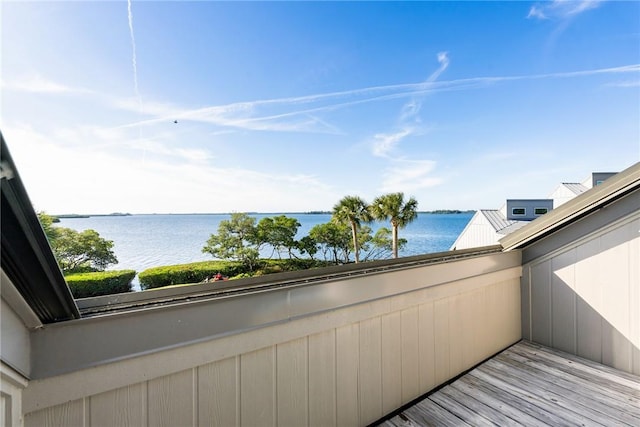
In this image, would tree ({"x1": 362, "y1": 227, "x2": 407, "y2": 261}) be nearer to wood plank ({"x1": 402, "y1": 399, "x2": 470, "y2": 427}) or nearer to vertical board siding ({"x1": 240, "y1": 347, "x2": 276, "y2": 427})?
wood plank ({"x1": 402, "y1": 399, "x2": 470, "y2": 427})

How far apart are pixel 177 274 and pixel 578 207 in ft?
8.73

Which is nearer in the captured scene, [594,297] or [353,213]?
[594,297]

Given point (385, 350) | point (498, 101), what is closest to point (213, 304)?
point (385, 350)

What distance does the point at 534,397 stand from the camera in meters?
1.55

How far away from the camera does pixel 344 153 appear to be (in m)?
4.42

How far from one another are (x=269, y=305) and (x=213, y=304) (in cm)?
22

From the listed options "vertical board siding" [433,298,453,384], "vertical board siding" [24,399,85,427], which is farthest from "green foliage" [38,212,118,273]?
"vertical board siding" [433,298,453,384]

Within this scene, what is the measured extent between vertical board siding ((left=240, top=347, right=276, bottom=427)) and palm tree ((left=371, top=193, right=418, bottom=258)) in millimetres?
4027

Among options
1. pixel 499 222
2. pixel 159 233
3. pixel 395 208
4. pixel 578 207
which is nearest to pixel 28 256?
pixel 159 233

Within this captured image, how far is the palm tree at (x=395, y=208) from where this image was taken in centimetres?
480

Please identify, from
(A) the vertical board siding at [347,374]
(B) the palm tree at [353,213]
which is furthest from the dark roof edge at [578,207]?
(B) the palm tree at [353,213]

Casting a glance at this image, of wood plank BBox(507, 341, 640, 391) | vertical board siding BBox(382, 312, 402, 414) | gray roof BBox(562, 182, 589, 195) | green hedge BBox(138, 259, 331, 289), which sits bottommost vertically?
wood plank BBox(507, 341, 640, 391)

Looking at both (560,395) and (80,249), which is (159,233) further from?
(560,395)

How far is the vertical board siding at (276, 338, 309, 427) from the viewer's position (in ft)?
3.49
